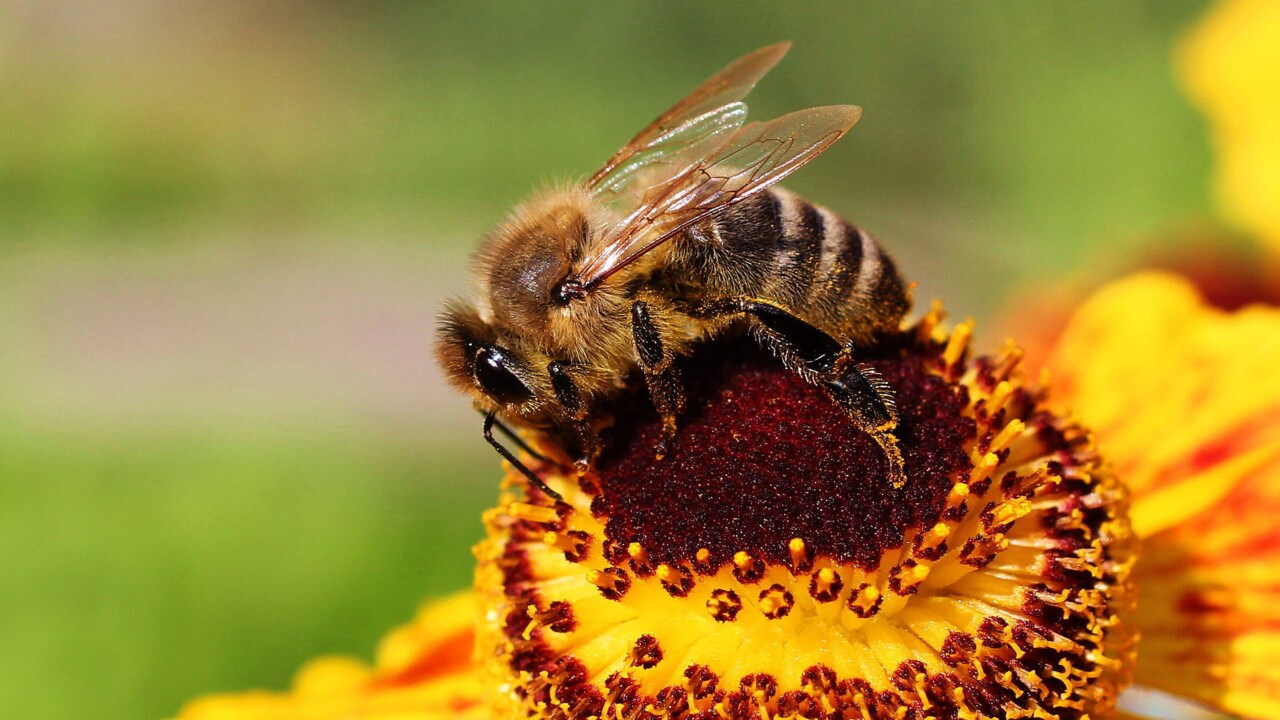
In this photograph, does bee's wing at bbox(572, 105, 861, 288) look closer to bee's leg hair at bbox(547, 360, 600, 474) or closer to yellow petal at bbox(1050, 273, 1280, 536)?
bee's leg hair at bbox(547, 360, 600, 474)

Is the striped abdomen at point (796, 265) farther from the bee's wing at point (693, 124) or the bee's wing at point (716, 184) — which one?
the bee's wing at point (693, 124)

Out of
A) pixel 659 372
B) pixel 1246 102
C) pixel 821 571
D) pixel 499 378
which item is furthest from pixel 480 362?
pixel 1246 102

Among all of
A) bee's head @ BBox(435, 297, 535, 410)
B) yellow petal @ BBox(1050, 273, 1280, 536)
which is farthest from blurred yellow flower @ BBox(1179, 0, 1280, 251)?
bee's head @ BBox(435, 297, 535, 410)

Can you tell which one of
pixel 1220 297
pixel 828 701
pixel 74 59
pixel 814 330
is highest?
pixel 74 59

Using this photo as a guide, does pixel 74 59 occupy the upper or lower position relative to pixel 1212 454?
upper

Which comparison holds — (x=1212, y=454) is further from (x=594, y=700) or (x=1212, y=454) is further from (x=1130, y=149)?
(x=1130, y=149)

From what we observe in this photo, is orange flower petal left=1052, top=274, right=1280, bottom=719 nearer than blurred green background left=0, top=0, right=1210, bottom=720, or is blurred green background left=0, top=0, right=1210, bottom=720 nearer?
orange flower petal left=1052, top=274, right=1280, bottom=719

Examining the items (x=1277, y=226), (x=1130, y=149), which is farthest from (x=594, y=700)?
(x=1130, y=149)
